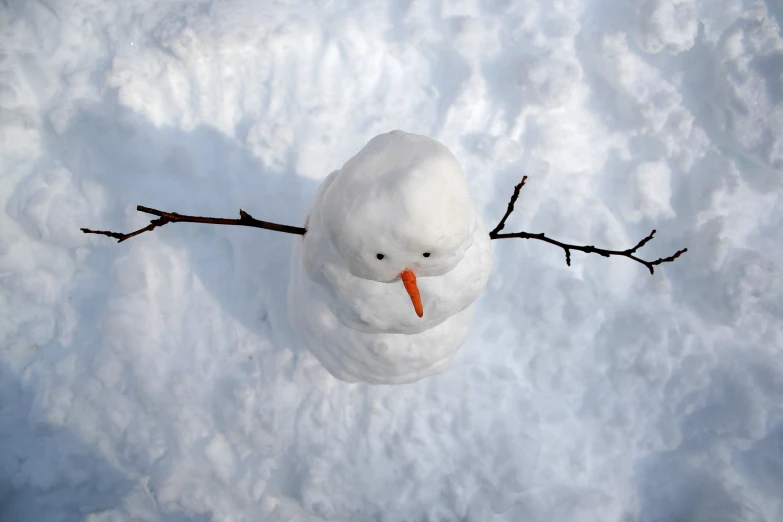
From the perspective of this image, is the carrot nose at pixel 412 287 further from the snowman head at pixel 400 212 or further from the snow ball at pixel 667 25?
the snow ball at pixel 667 25

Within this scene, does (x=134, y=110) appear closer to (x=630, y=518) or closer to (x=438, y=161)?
(x=438, y=161)

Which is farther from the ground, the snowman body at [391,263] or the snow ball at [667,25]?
the snow ball at [667,25]

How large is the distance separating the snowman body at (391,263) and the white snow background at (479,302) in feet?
1.18

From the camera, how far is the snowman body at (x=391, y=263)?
928 mm

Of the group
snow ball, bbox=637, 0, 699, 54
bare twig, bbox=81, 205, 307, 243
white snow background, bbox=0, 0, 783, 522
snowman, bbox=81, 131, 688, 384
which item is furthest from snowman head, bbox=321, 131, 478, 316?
snow ball, bbox=637, 0, 699, 54

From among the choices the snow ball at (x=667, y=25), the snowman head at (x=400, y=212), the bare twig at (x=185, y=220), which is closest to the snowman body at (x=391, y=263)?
the snowman head at (x=400, y=212)

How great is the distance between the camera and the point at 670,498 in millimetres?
1682

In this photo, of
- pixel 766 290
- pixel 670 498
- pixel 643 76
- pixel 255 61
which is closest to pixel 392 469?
pixel 670 498

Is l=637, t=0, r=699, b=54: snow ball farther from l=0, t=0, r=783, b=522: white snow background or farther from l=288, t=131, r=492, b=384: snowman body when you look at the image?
l=288, t=131, r=492, b=384: snowman body

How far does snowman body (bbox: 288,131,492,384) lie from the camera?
3.04 ft

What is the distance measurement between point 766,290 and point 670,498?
72 cm

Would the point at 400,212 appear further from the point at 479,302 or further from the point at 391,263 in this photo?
the point at 479,302

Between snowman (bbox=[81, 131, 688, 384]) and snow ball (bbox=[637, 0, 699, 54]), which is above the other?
snow ball (bbox=[637, 0, 699, 54])

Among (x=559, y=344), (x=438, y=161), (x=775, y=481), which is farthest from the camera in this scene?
(x=559, y=344)
